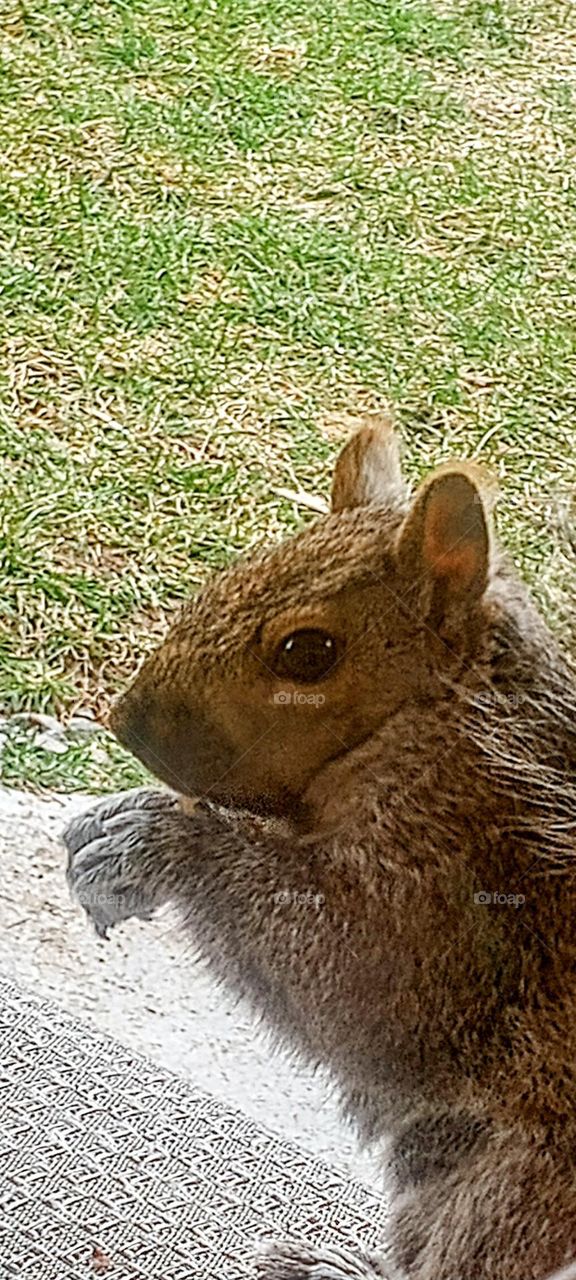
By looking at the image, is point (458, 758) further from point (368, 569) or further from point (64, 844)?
point (64, 844)

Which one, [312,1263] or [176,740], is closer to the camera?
[176,740]

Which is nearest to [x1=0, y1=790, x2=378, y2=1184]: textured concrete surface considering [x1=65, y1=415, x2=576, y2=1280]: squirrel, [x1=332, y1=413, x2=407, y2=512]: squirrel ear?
[x1=65, y1=415, x2=576, y2=1280]: squirrel

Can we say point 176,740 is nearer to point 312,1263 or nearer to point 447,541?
point 447,541

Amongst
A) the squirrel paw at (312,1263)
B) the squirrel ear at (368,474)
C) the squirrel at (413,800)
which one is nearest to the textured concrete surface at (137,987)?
the squirrel paw at (312,1263)

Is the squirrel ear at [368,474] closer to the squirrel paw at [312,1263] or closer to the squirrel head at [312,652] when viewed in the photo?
the squirrel head at [312,652]

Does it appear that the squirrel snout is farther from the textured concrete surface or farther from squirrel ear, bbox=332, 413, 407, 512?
the textured concrete surface

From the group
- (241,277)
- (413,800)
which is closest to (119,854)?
(413,800)

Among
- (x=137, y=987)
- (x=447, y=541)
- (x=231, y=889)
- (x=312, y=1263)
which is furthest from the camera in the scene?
(x=137, y=987)
